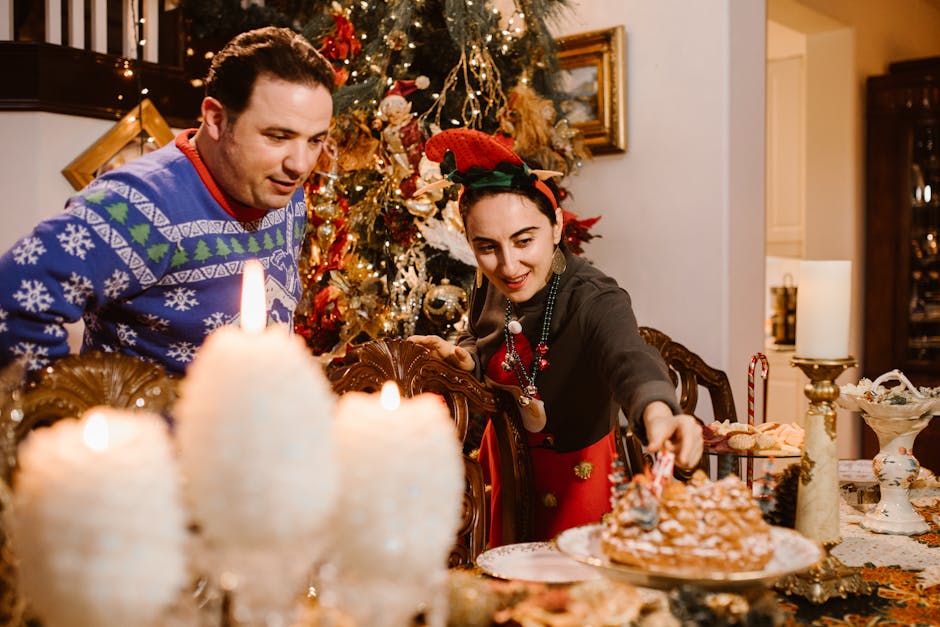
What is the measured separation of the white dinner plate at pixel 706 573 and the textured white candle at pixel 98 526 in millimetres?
529

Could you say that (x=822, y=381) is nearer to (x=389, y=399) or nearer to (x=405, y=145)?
(x=389, y=399)

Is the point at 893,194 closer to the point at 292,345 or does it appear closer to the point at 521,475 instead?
the point at 521,475

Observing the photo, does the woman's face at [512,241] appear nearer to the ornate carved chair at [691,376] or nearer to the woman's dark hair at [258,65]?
the woman's dark hair at [258,65]

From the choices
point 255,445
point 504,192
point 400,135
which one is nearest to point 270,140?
point 504,192

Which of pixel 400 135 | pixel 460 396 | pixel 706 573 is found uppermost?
pixel 400 135

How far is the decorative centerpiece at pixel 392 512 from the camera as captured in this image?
65cm

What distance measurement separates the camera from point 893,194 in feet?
15.9

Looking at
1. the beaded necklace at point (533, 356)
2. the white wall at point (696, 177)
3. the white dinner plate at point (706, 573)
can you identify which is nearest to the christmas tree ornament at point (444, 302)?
the white wall at point (696, 177)

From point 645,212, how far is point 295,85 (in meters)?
2.01

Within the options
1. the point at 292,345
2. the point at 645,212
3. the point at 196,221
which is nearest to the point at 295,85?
the point at 196,221

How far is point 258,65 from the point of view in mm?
1528

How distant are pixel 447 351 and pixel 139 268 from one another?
60 centimetres

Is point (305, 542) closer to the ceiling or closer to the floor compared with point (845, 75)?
closer to the floor

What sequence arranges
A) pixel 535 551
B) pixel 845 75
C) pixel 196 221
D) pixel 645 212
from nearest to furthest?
pixel 535 551
pixel 196 221
pixel 645 212
pixel 845 75
